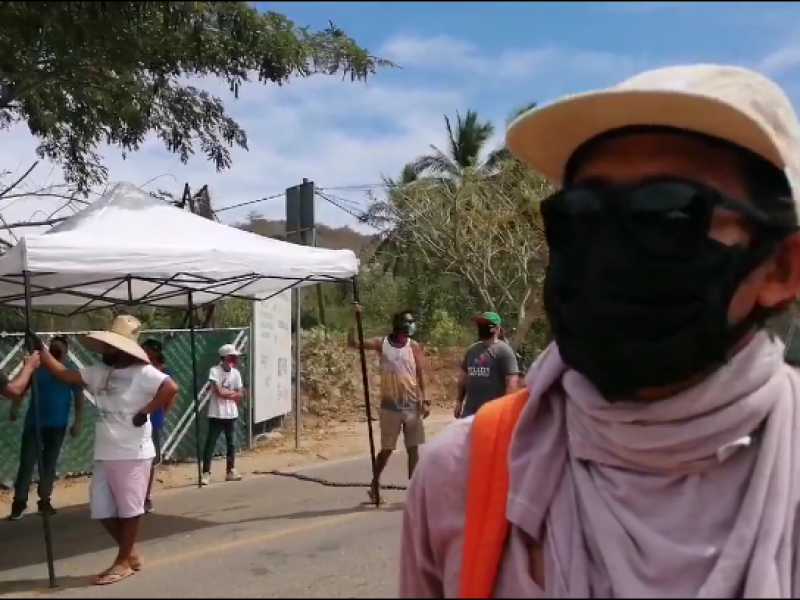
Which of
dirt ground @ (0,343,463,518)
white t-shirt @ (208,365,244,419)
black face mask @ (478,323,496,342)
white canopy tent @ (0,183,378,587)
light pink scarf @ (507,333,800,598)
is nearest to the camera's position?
light pink scarf @ (507,333,800,598)

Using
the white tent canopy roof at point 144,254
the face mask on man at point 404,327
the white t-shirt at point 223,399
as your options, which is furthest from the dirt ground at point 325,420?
the face mask on man at point 404,327

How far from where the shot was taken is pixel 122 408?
5.96 meters

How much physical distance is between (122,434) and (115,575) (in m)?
0.86

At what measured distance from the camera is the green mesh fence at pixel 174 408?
9547 millimetres

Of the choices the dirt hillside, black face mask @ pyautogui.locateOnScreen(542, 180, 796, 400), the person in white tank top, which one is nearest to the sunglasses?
black face mask @ pyautogui.locateOnScreen(542, 180, 796, 400)

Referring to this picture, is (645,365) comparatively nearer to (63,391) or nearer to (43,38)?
(43,38)

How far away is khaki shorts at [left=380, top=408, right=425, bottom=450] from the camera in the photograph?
27.7 ft

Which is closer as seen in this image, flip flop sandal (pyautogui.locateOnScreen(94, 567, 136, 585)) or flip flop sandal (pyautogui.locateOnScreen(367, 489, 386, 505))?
flip flop sandal (pyautogui.locateOnScreen(94, 567, 136, 585))

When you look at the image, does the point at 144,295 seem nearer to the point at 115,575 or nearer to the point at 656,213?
the point at 115,575

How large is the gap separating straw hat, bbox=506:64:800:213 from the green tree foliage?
4.27m

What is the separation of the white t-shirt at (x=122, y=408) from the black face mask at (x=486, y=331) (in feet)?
9.53

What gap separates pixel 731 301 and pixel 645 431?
22 cm

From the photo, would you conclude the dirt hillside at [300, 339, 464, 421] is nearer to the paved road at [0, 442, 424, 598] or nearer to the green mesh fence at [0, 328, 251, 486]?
the green mesh fence at [0, 328, 251, 486]

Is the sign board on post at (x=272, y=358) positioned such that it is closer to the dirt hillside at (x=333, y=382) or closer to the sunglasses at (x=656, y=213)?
the dirt hillside at (x=333, y=382)
